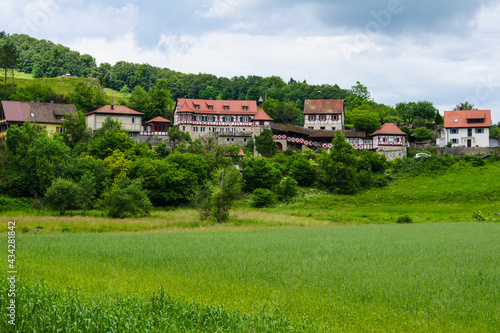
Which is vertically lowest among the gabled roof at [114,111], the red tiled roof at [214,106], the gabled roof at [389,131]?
the gabled roof at [389,131]

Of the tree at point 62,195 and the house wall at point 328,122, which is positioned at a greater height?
the house wall at point 328,122

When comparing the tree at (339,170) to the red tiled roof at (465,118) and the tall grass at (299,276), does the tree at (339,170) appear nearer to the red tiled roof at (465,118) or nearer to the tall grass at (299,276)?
the red tiled roof at (465,118)

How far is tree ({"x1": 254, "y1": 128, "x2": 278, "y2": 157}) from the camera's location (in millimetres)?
75875

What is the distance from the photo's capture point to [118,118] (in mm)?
79438

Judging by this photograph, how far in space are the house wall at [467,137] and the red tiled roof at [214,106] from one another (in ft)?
113

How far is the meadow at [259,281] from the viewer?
1136 centimetres

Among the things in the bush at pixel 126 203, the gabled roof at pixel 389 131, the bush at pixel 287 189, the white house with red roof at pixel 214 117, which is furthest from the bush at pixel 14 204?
the gabled roof at pixel 389 131

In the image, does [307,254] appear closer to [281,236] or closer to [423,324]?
[281,236]

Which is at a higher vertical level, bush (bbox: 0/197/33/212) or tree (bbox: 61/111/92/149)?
tree (bbox: 61/111/92/149)

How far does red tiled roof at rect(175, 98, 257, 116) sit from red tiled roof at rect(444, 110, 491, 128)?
1339 inches

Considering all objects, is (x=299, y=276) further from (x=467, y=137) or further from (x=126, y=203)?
(x=467, y=137)

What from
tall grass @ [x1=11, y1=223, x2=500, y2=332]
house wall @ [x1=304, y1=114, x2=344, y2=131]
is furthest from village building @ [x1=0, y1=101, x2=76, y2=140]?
tall grass @ [x1=11, y1=223, x2=500, y2=332]

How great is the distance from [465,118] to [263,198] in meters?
43.4

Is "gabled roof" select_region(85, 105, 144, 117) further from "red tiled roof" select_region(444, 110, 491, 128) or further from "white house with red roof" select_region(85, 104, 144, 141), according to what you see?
"red tiled roof" select_region(444, 110, 491, 128)
